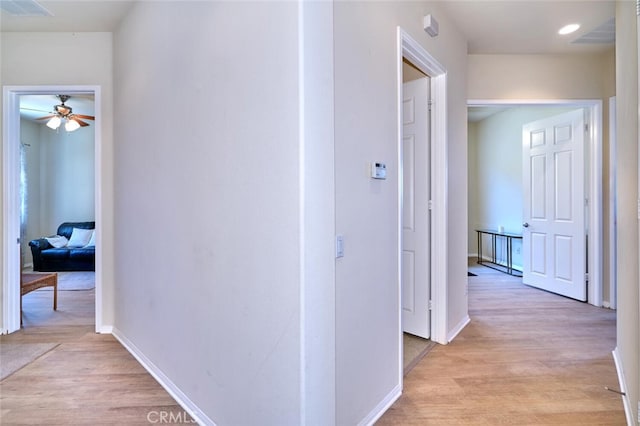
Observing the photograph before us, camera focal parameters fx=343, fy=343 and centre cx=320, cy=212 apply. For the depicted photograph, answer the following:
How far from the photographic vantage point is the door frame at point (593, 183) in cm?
387

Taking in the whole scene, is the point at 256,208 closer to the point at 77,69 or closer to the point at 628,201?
the point at 628,201

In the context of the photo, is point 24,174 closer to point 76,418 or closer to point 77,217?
point 77,217

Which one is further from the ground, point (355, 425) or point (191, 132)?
point (191, 132)

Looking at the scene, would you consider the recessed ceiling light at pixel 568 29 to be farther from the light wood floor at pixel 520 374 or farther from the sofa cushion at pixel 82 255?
the sofa cushion at pixel 82 255

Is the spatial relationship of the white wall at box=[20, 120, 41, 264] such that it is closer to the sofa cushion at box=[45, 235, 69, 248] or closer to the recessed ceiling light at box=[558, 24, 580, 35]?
the sofa cushion at box=[45, 235, 69, 248]

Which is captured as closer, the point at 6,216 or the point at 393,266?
the point at 393,266

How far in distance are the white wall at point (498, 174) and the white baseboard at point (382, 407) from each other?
15.5 ft

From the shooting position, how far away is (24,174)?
20.7ft

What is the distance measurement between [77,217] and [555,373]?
26.1ft

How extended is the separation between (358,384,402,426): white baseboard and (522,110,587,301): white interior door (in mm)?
3213

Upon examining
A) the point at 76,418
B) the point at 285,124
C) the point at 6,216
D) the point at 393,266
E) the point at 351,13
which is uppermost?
the point at 351,13

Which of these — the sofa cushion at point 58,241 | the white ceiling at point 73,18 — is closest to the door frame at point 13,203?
the white ceiling at point 73,18

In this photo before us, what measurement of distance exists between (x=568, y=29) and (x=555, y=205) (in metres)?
2.04

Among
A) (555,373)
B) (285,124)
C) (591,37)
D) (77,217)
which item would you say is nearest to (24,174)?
(77,217)
